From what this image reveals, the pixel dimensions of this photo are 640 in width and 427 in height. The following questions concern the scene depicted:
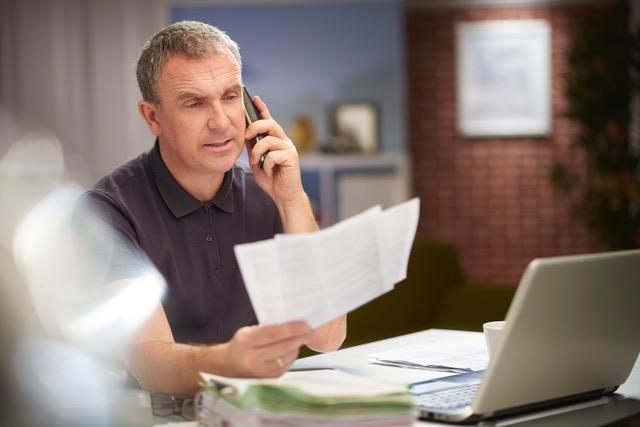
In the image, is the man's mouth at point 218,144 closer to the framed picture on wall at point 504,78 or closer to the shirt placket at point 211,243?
the shirt placket at point 211,243

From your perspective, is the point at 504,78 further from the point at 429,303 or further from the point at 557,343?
the point at 557,343

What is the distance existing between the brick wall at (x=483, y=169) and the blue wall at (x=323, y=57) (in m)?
0.53

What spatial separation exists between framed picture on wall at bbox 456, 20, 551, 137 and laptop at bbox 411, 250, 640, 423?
18.5 ft

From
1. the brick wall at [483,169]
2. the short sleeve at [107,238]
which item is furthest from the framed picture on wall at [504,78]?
the short sleeve at [107,238]

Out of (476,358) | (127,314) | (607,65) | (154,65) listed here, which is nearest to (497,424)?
(476,358)

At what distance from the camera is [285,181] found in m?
2.07

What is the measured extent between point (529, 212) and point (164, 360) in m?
5.84

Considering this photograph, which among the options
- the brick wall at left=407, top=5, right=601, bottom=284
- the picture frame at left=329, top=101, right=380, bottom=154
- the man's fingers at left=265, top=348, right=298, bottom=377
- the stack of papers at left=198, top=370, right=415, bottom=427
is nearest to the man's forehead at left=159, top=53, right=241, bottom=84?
the man's fingers at left=265, top=348, right=298, bottom=377

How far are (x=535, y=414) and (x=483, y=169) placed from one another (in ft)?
19.0

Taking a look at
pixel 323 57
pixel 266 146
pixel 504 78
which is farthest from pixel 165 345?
pixel 504 78

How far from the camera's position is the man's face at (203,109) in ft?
6.41

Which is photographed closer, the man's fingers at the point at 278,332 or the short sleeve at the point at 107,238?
the man's fingers at the point at 278,332

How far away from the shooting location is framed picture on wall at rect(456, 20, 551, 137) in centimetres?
702

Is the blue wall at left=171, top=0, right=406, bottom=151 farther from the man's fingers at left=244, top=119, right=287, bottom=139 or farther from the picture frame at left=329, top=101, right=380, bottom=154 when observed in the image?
the man's fingers at left=244, top=119, right=287, bottom=139
